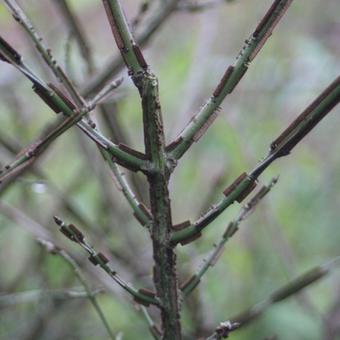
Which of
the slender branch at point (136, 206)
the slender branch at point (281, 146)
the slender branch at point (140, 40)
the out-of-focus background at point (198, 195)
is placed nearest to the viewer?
the slender branch at point (281, 146)

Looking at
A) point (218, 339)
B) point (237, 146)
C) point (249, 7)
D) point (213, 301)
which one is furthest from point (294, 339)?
point (249, 7)

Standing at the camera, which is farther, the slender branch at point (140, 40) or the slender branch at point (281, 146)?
the slender branch at point (140, 40)

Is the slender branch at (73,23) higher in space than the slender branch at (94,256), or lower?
higher

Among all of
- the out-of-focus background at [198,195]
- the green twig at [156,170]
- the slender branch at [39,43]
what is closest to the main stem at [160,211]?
the green twig at [156,170]

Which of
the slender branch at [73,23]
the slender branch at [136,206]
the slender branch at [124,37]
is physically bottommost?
the slender branch at [136,206]

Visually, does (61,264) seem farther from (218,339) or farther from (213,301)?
(218,339)

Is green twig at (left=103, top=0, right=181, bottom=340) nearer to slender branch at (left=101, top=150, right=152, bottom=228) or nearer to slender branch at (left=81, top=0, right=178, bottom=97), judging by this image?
slender branch at (left=101, top=150, right=152, bottom=228)

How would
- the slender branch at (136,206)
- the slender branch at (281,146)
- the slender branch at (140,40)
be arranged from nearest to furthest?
the slender branch at (281,146), the slender branch at (136,206), the slender branch at (140,40)

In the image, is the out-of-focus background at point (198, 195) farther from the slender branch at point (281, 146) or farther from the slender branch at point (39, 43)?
the slender branch at point (281, 146)

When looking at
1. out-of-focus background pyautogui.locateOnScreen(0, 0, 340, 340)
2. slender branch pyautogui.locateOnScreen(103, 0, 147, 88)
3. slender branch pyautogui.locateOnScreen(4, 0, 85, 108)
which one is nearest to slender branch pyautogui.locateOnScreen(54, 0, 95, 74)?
out-of-focus background pyautogui.locateOnScreen(0, 0, 340, 340)
